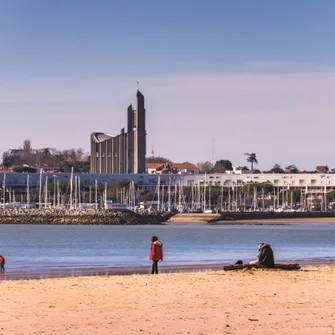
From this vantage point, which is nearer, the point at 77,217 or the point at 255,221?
the point at 77,217

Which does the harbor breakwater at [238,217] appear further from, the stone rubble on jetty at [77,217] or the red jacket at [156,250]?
the red jacket at [156,250]

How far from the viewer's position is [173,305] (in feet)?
75.8

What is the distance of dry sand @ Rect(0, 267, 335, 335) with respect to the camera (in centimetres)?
1992

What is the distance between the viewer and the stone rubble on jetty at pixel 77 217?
5418 inches

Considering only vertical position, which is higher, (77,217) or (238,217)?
(238,217)

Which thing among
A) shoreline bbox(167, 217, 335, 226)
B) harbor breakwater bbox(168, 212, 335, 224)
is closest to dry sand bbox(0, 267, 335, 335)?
shoreline bbox(167, 217, 335, 226)

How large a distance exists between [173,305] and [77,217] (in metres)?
116

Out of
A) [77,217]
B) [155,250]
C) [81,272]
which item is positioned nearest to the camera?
[155,250]

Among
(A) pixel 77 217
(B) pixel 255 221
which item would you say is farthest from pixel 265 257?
(B) pixel 255 221

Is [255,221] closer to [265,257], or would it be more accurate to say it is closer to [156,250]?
[156,250]

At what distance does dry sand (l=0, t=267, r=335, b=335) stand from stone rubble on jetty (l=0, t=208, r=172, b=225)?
10742 centimetres

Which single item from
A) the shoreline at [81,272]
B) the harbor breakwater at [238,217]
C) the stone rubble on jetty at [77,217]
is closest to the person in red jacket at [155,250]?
the shoreline at [81,272]

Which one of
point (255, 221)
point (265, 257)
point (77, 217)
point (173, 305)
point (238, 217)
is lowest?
point (173, 305)

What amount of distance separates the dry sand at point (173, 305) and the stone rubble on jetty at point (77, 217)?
10742cm
